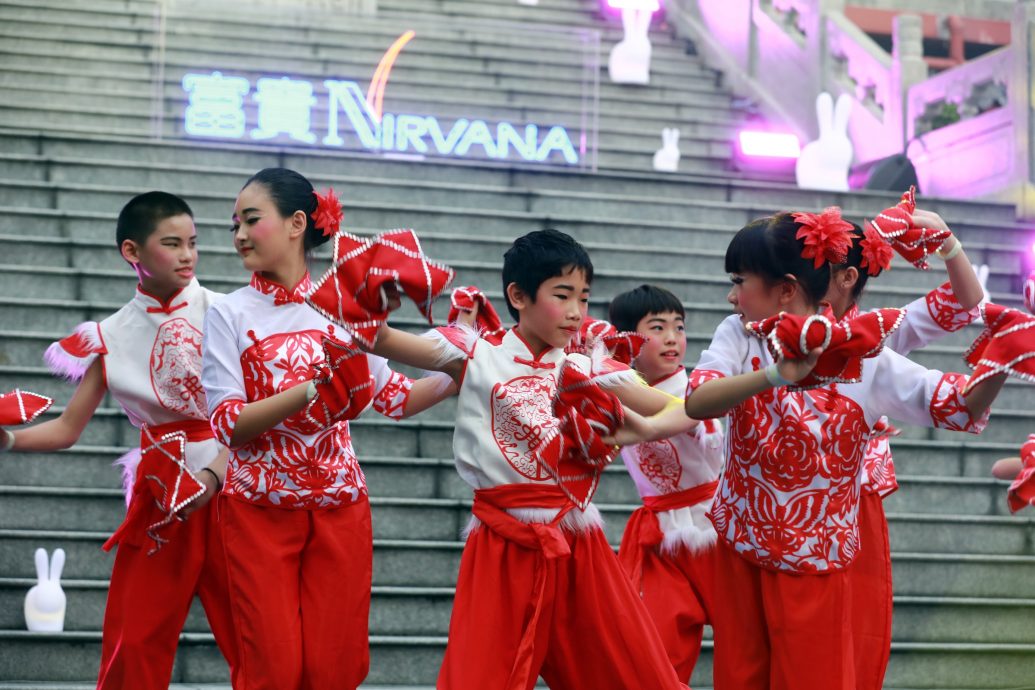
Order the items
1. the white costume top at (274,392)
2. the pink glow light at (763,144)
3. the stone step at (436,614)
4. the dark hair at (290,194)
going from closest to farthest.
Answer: the white costume top at (274,392) → the dark hair at (290,194) → the stone step at (436,614) → the pink glow light at (763,144)

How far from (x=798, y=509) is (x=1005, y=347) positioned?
2.23ft

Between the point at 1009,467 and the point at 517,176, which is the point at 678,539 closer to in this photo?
the point at 1009,467

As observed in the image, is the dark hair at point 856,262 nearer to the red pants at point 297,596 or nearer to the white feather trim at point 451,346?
the white feather trim at point 451,346

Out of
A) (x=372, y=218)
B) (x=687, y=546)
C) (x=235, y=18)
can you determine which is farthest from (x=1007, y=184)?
(x=687, y=546)

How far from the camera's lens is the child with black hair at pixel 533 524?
3604mm

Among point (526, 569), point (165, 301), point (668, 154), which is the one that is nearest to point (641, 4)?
point (668, 154)

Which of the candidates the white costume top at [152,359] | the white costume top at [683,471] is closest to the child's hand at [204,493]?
the white costume top at [152,359]

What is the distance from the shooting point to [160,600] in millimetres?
4246

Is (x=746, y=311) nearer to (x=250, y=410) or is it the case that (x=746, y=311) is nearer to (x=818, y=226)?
(x=818, y=226)

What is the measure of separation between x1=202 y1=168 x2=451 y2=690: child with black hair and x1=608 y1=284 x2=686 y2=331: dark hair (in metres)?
1.26

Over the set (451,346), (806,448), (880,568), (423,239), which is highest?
(423,239)

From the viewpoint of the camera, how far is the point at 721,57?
13312 millimetres

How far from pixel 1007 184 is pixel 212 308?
788cm

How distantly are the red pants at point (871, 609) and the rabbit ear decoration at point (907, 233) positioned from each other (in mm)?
888
